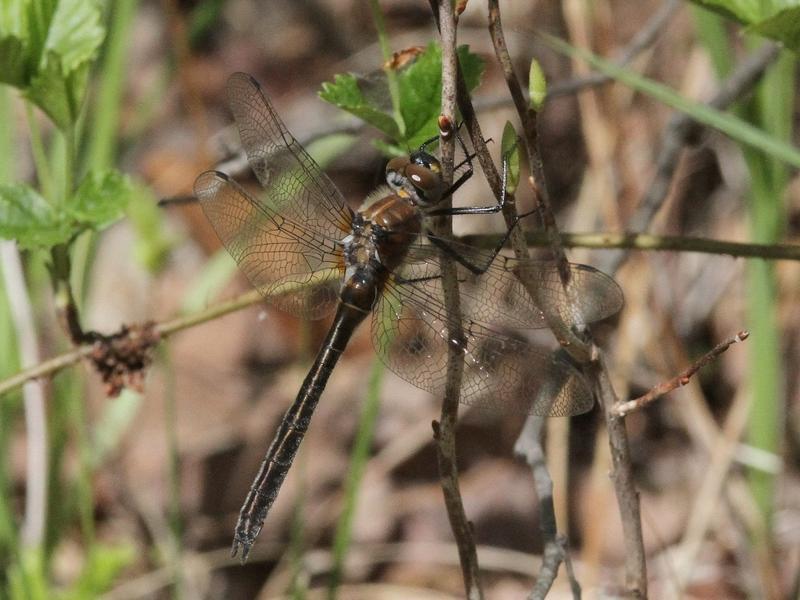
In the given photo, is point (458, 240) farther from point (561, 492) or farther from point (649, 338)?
point (649, 338)

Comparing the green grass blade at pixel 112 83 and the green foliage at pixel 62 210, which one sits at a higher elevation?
the green grass blade at pixel 112 83

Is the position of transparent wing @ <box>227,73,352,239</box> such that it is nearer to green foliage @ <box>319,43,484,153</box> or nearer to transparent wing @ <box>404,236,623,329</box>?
transparent wing @ <box>404,236,623,329</box>

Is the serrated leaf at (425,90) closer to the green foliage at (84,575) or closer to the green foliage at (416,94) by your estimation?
the green foliage at (416,94)

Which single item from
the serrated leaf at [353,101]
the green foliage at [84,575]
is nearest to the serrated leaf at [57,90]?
the serrated leaf at [353,101]

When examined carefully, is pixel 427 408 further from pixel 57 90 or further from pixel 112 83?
pixel 57 90

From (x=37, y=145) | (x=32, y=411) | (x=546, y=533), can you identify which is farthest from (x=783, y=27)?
(x=32, y=411)

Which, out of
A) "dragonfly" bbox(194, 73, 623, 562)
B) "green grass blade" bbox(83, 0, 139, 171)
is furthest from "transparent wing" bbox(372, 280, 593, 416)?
"green grass blade" bbox(83, 0, 139, 171)
